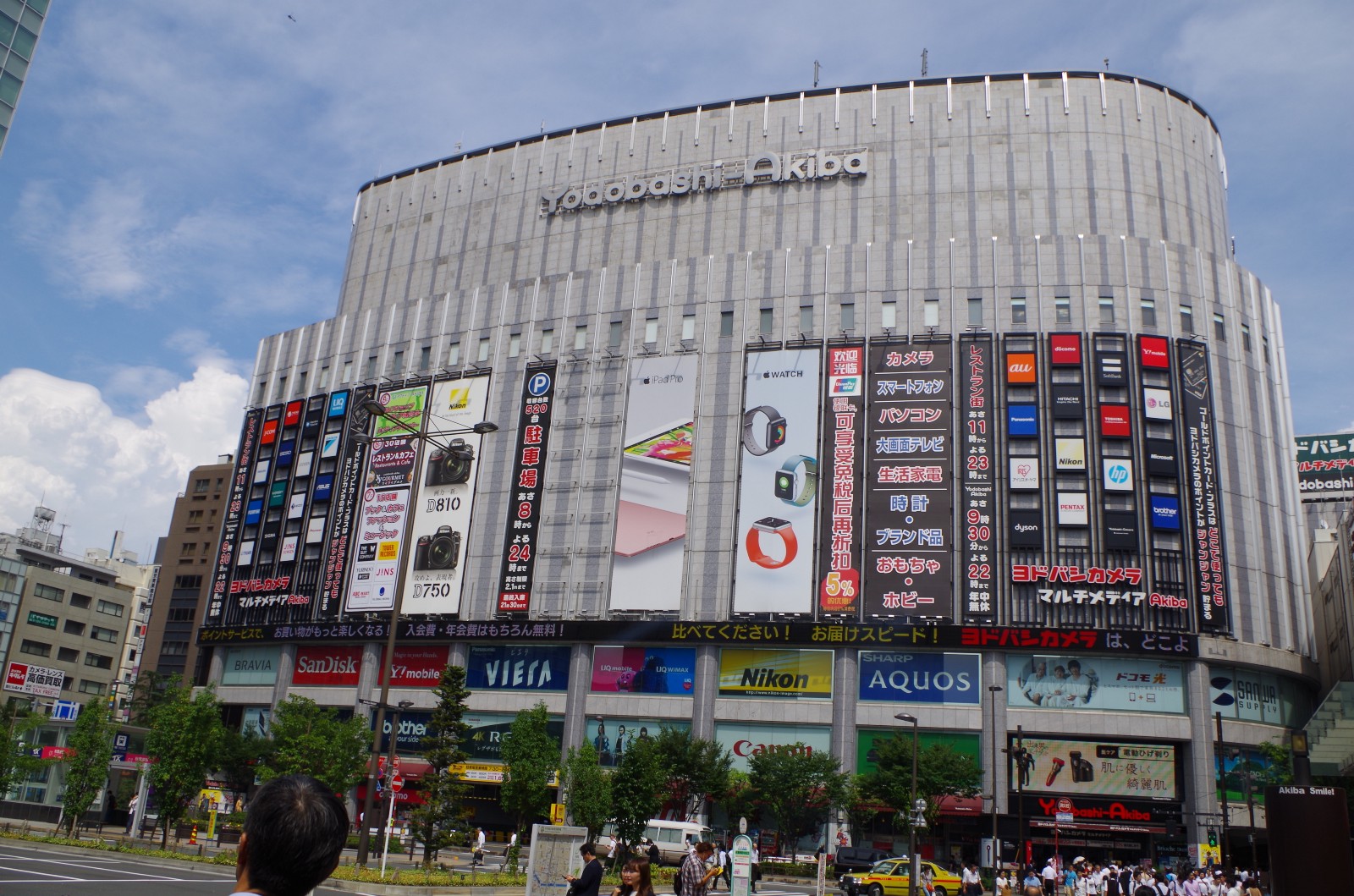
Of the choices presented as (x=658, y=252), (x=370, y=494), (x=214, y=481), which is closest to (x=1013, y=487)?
(x=658, y=252)

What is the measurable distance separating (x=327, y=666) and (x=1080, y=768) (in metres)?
52.1

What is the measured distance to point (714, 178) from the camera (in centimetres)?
8106

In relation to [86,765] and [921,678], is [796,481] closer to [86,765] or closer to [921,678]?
[921,678]

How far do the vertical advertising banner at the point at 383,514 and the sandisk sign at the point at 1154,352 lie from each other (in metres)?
49.3

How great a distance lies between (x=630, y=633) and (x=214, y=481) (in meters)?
84.5

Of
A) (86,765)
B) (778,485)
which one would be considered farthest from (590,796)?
(778,485)

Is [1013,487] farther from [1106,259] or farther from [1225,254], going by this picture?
[1225,254]

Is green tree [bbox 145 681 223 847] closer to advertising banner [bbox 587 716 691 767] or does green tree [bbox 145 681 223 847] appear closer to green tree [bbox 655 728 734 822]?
green tree [bbox 655 728 734 822]

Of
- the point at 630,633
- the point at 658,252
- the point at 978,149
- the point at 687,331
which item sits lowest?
the point at 630,633

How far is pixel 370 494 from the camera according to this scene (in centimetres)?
7919

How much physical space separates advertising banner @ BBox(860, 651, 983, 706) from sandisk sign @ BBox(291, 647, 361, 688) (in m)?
36.7

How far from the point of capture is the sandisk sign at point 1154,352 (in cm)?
6638

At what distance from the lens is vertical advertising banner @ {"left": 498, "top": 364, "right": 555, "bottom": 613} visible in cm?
7275

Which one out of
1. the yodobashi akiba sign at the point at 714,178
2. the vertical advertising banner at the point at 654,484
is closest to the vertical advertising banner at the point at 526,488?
the vertical advertising banner at the point at 654,484
